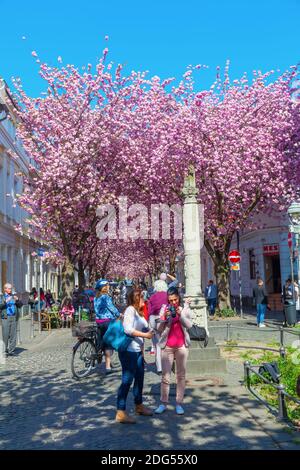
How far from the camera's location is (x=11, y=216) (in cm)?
3569

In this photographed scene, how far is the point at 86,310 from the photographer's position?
22406 millimetres

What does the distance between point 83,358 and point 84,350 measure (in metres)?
0.16

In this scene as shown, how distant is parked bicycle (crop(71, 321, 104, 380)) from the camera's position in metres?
10.0

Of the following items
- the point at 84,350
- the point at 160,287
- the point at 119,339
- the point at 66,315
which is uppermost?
the point at 160,287

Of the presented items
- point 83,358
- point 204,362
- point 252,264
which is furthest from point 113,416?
point 252,264

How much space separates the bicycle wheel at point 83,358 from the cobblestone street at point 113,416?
191mm

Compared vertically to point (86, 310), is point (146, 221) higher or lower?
higher

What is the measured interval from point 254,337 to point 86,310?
885cm

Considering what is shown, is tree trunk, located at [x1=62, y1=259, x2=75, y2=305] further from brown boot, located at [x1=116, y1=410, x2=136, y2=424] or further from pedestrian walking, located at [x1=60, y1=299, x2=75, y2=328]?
brown boot, located at [x1=116, y1=410, x2=136, y2=424]

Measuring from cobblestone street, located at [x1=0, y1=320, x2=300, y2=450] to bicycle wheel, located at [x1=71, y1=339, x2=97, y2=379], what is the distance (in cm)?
19

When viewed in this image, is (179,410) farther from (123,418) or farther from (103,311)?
(103,311)

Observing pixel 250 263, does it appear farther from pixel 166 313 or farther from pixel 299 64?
pixel 166 313

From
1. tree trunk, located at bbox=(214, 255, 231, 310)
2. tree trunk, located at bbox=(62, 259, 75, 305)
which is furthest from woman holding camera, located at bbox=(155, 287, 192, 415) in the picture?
tree trunk, located at bbox=(214, 255, 231, 310)
